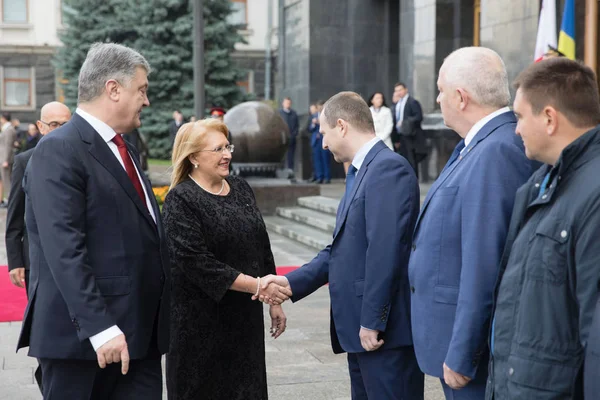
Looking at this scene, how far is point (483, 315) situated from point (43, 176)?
1.76 m

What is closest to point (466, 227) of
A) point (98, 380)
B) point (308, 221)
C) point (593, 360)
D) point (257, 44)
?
point (593, 360)

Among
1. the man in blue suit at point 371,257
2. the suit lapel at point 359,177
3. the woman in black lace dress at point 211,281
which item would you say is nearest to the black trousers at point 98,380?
the woman in black lace dress at point 211,281

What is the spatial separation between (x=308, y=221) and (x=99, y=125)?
10294mm

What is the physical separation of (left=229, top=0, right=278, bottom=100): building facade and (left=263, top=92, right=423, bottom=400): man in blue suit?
Result: 35.0 metres

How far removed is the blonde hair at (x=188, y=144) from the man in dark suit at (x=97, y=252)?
0.74m

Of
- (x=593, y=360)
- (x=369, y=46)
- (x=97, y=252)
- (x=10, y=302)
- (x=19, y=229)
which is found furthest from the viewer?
(x=369, y=46)

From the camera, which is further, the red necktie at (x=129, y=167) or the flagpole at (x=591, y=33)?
the flagpole at (x=591, y=33)

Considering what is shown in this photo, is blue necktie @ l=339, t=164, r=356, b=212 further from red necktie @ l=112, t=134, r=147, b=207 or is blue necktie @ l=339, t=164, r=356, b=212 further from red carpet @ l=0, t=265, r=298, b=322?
red carpet @ l=0, t=265, r=298, b=322

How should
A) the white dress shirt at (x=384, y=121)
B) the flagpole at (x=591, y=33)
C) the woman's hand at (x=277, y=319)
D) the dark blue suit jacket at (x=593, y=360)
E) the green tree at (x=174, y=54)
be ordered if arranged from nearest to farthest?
the dark blue suit jacket at (x=593, y=360) < the woman's hand at (x=277, y=319) < the flagpole at (x=591, y=33) < the white dress shirt at (x=384, y=121) < the green tree at (x=174, y=54)

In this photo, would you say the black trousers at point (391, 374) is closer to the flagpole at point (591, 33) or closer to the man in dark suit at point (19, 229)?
the man in dark suit at point (19, 229)

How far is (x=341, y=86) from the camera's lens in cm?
2245

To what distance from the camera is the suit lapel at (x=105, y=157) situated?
3508 mm

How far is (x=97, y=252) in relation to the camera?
344 centimetres

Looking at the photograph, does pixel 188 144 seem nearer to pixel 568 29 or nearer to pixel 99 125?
pixel 99 125
